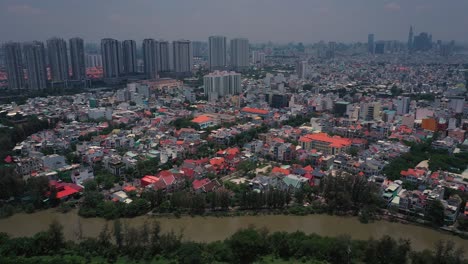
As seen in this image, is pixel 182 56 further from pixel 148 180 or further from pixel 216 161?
pixel 148 180

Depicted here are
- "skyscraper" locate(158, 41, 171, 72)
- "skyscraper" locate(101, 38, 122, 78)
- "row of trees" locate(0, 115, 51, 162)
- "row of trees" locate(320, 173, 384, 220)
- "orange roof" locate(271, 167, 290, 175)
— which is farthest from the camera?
"skyscraper" locate(158, 41, 171, 72)

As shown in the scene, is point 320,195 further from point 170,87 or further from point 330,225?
point 170,87

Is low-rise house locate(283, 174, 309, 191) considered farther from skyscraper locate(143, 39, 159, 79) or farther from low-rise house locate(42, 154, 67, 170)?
skyscraper locate(143, 39, 159, 79)

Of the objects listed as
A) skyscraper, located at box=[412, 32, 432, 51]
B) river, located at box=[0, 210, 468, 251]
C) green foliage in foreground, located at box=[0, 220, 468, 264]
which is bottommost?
river, located at box=[0, 210, 468, 251]

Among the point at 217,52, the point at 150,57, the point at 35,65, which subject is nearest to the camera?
the point at 35,65

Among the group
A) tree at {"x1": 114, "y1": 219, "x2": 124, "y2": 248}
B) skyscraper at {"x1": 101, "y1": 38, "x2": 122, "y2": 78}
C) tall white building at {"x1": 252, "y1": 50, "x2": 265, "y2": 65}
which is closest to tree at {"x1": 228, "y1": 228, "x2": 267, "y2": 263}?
tree at {"x1": 114, "y1": 219, "x2": 124, "y2": 248}

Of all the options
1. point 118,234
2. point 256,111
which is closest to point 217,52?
point 256,111
